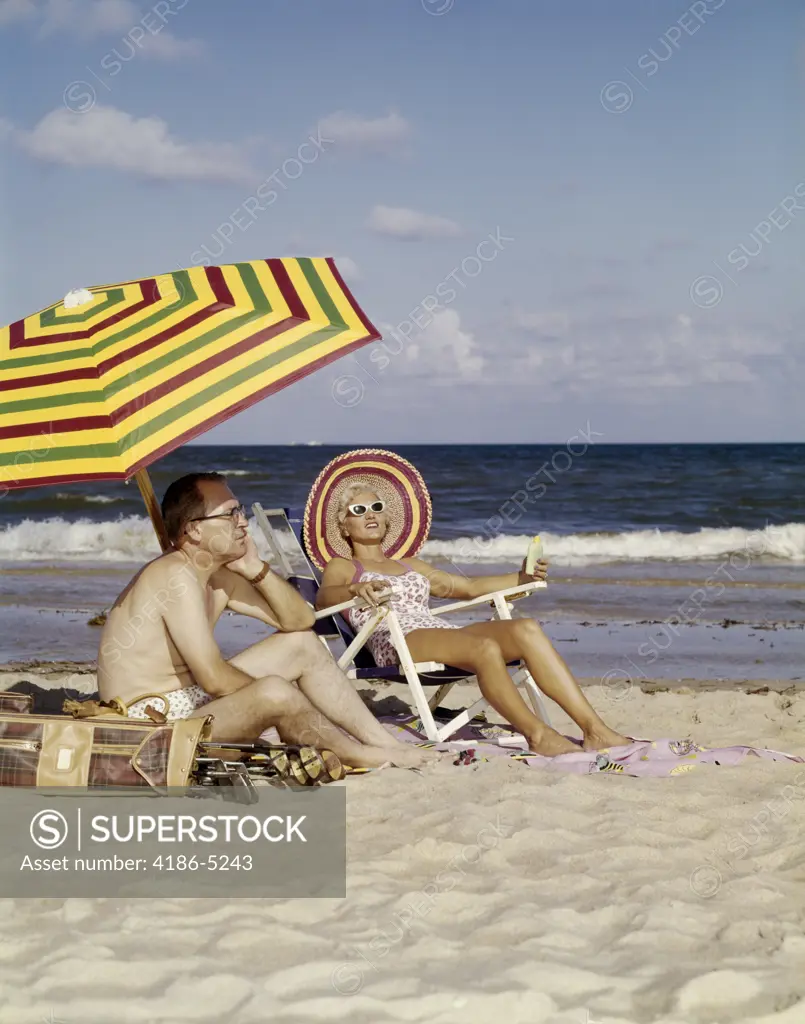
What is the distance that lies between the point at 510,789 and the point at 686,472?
24366 mm

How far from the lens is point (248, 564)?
3.88 meters

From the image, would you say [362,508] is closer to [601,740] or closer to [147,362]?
[601,740]

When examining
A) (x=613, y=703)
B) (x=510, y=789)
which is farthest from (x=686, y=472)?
(x=510, y=789)

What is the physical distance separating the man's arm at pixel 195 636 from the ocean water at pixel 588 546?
351cm

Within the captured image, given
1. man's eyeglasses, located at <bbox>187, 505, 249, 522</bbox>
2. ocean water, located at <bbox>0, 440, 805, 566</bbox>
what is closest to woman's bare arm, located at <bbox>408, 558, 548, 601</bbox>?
man's eyeglasses, located at <bbox>187, 505, 249, 522</bbox>

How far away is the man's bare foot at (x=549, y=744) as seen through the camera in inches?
167

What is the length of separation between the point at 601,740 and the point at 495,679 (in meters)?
0.46

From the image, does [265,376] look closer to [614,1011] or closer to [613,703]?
[614,1011]

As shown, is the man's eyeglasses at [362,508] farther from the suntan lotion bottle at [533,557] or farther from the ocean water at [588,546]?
the ocean water at [588,546]

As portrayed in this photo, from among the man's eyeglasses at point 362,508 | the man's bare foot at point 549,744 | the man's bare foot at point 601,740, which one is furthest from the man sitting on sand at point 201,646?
the man's eyeglasses at point 362,508

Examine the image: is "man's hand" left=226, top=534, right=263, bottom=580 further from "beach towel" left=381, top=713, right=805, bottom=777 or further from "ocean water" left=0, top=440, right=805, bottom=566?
"ocean water" left=0, top=440, right=805, bottom=566

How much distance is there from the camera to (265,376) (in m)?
3.48

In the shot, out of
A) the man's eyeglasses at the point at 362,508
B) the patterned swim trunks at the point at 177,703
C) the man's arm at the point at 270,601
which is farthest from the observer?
the man's eyeglasses at the point at 362,508

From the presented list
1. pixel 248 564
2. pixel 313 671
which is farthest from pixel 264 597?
pixel 313 671
